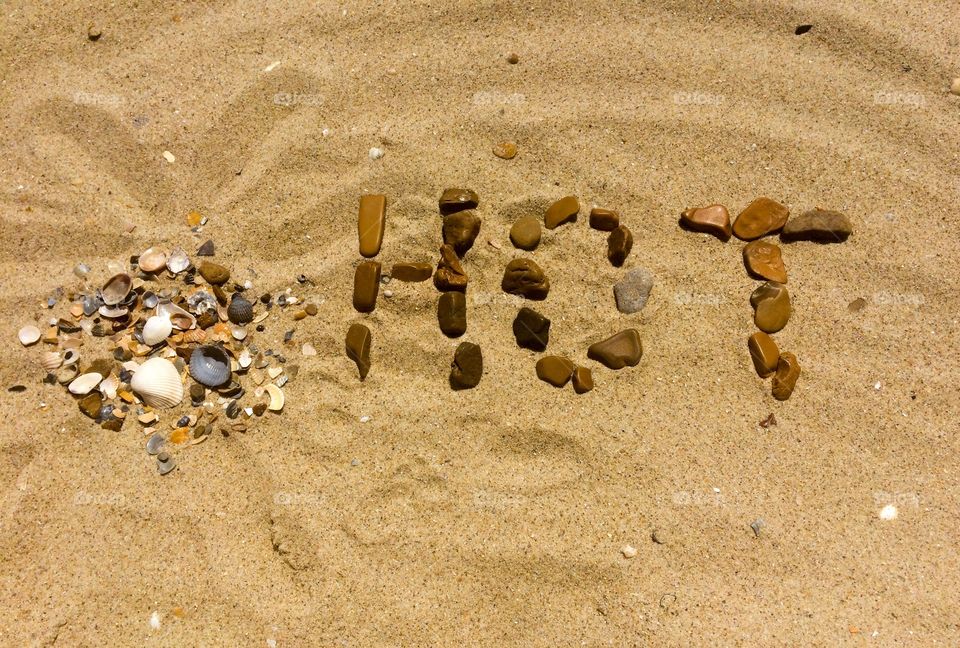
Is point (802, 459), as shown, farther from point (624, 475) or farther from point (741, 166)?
point (741, 166)

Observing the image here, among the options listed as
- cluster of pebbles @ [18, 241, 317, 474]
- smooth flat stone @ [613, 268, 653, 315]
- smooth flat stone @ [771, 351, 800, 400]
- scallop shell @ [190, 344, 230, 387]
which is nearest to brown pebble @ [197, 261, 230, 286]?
cluster of pebbles @ [18, 241, 317, 474]

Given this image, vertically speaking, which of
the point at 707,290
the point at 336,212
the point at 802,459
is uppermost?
the point at 336,212

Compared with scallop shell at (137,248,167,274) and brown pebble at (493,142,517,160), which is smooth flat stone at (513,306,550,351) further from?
scallop shell at (137,248,167,274)

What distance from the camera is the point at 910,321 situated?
2.21m

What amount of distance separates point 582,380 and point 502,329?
0.35m

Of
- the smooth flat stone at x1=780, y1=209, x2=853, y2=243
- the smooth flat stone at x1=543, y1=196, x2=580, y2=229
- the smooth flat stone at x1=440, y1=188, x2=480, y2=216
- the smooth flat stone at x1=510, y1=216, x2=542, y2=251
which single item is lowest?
the smooth flat stone at x1=780, y1=209, x2=853, y2=243

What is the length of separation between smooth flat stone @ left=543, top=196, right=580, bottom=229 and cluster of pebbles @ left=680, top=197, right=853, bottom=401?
0.42m

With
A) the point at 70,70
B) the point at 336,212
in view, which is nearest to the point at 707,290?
the point at 336,212

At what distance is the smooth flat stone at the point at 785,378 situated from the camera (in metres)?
2.14

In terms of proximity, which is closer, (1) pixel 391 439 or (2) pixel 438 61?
(1) pixel 391 439

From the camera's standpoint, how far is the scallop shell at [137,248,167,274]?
224 cm

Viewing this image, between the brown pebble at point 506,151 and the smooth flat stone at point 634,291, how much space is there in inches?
25.6

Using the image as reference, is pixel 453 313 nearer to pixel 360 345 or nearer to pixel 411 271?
pixel 411 271

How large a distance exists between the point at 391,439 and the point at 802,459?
59.7 inches
